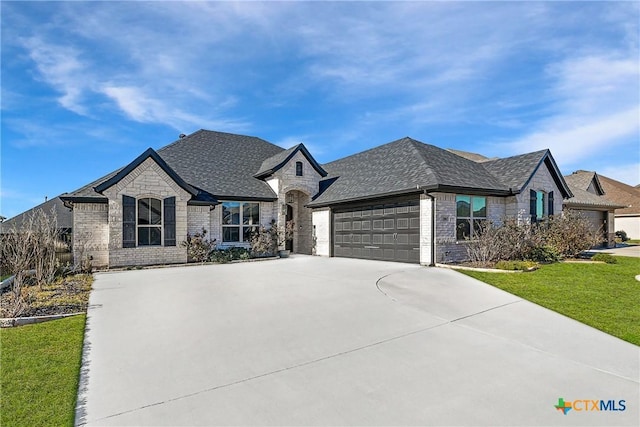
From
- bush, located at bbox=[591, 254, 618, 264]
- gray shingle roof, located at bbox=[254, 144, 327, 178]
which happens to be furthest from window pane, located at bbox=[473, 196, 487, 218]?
gray shingle roof, located at bbox=[254, 144, 327, 178]

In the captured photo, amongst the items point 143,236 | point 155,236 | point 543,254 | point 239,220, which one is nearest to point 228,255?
point 239,220

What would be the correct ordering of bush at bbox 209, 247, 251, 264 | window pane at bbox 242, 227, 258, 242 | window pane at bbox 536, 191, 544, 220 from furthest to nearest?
window pane at bbox 242, 227, 258, 242
window pane at bbox 536, 191, 544, 220
bush at bbox 209, 247, 251, 264

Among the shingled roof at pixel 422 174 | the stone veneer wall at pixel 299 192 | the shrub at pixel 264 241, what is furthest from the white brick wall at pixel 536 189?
the shrub at pixel 264 241

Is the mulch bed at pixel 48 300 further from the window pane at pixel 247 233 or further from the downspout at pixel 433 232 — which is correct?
the downspout at pixel 433 232

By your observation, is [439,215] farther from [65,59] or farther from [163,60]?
[65,59]

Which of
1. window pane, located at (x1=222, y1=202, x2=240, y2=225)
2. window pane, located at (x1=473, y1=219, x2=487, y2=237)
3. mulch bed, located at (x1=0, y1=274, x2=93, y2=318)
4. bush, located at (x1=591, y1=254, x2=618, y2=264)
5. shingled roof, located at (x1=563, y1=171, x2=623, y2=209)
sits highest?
shingled roof, located at (x1=563, y1=171, x2=623, y2=209)

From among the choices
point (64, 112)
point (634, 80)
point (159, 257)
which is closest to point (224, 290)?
point (159, 257)

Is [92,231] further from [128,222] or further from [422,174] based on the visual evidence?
[422,174]

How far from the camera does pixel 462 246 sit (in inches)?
549

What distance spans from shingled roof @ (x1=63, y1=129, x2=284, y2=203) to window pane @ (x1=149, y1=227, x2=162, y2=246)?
7.00 ft

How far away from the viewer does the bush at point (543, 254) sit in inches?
526

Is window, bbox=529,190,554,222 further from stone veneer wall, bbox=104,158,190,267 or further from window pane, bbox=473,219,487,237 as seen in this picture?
stone veneer wall, bbox=104,158,190,267

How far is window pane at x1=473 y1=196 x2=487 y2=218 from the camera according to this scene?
14620mm

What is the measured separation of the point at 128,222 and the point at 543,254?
17378 millimetres
